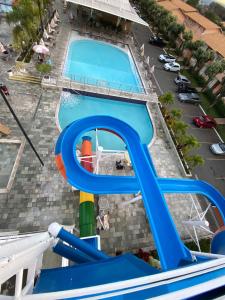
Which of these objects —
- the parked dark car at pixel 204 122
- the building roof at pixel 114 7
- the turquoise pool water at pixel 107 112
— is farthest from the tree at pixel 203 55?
the turquoise pool water at pixel 107 112

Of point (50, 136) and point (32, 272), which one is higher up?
point (50, 136)

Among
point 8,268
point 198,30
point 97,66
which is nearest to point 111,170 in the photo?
point 8,268

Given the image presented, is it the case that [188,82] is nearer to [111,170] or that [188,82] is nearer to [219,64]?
[219,64]

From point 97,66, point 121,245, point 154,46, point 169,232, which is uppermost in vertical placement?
point 154,46

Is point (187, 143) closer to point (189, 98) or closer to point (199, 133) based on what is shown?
point (199, 133)

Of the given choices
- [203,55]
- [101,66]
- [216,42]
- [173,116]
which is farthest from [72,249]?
[216,42]

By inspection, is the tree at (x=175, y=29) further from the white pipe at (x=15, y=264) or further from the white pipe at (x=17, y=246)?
the white pipe at (x=15, y=264)
